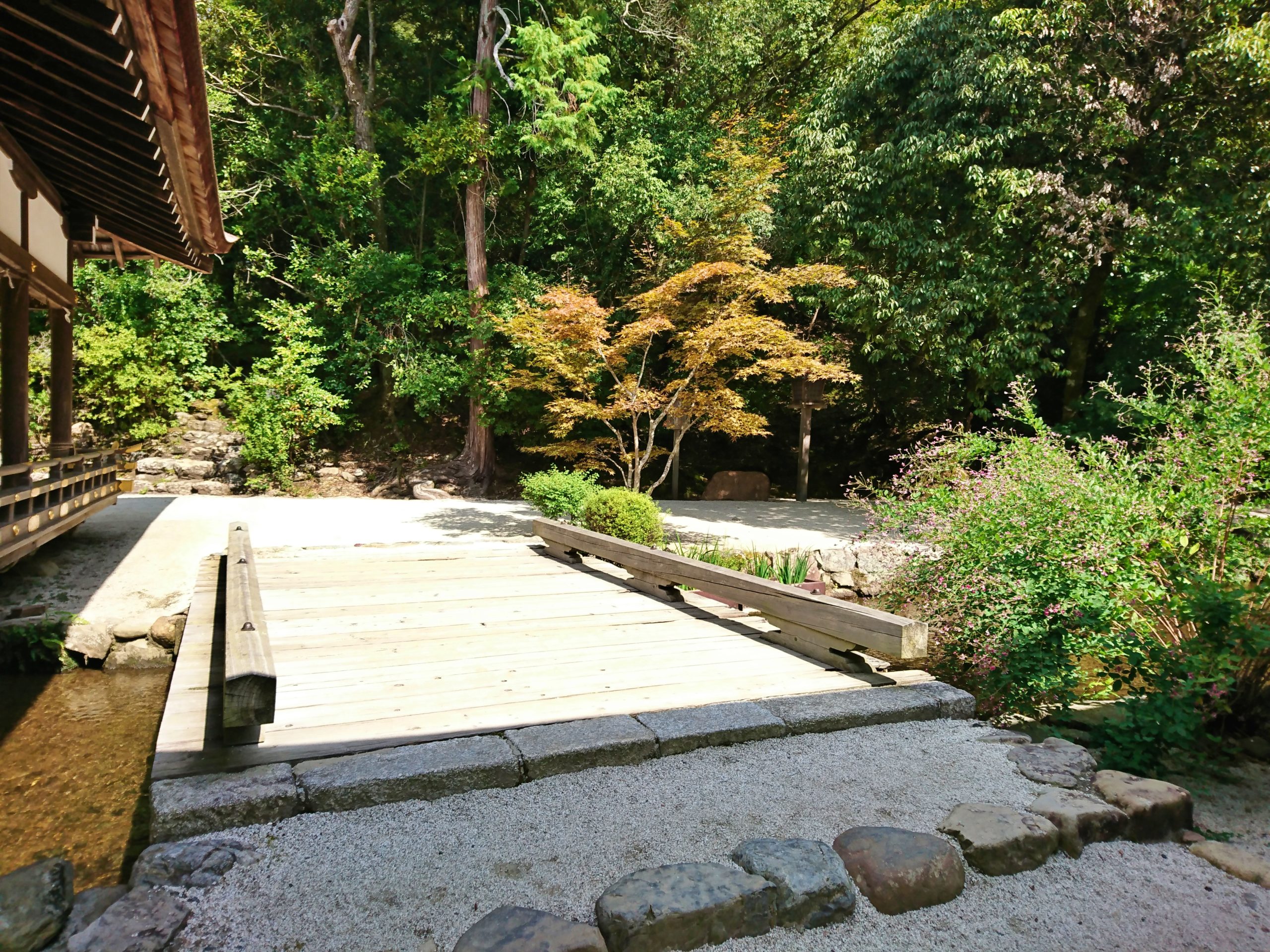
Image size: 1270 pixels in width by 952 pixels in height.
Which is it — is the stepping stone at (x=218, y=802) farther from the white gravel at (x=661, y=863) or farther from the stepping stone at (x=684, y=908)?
the stepping stone at (x=684, y=908)

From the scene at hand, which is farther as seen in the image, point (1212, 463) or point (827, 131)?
point (827, 131)

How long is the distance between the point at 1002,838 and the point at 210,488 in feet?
42.6

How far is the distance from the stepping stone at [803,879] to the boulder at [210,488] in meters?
12.4

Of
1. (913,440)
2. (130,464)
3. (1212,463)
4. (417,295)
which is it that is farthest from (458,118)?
(1212,463)

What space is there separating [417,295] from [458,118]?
3225mm

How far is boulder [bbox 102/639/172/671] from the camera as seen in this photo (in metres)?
5.52

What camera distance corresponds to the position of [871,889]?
6.68 feet

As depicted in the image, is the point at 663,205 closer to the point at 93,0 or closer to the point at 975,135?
the point at 975,135

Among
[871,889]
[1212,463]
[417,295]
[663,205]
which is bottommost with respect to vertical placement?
[871,889]

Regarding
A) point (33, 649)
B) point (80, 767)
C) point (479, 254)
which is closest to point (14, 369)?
point (33, 649)

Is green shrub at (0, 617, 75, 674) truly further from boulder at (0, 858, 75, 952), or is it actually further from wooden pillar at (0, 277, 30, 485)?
boulder at (0, 858, 75, 952)

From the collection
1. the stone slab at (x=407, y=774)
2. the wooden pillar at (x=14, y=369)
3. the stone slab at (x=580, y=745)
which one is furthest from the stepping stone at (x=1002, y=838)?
the wooden pillar at (x=14, y=369)

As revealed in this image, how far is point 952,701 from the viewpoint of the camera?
10.6ft

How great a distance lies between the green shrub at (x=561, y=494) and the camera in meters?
8.19
